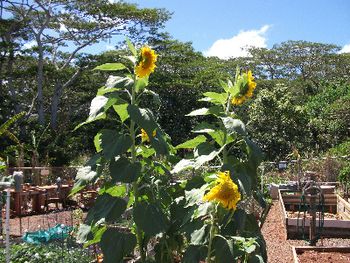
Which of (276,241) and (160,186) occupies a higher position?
(160,186)

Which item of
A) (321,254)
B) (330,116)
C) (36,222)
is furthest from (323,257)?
(330,116)

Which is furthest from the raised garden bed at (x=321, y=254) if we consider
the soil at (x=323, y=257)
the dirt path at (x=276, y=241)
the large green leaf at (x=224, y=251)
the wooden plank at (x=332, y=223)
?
the large green leaf at (x=224, y=251)

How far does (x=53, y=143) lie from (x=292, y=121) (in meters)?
8.65

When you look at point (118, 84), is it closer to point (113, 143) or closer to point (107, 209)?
point (113, 143)

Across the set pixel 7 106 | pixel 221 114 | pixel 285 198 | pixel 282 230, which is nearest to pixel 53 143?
pixel 7 106

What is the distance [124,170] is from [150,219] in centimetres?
25

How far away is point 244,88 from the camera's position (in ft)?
8.32

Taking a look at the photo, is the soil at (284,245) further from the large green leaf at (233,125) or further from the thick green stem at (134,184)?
the large green leaf at (233,125)

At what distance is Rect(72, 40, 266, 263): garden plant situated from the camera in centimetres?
226

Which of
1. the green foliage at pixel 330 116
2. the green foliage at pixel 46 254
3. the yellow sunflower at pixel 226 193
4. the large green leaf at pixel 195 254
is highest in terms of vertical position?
the green foliage at pixel 330 116

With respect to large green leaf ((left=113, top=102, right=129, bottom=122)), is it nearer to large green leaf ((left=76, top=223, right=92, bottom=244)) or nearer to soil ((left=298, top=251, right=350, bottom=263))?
large green leaf ((left=76, top=223, right=92, bottom=244))

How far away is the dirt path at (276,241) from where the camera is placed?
5531 millimetres

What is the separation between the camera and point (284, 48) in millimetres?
30312

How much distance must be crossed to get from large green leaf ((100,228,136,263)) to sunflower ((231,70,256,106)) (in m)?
0.88
